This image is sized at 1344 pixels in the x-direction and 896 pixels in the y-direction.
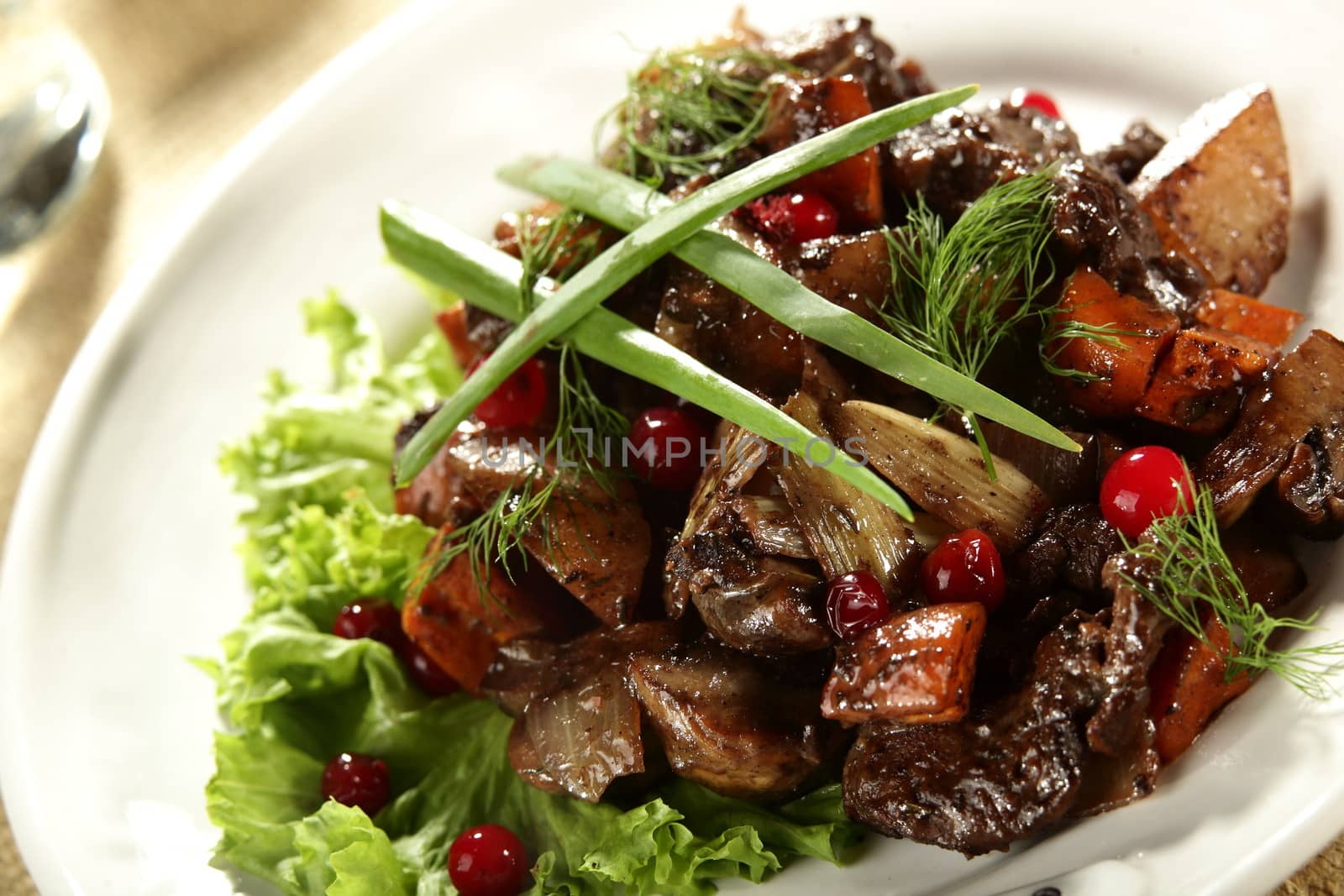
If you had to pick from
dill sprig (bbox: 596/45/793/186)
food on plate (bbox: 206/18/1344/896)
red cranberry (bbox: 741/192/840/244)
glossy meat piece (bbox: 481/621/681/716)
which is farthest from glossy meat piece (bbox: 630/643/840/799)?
dill sprig (bbox: 596/45/793/186)

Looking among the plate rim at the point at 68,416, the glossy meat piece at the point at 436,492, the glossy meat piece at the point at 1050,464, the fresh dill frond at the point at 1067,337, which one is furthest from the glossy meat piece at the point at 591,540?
the plate rim at the point at 68,416

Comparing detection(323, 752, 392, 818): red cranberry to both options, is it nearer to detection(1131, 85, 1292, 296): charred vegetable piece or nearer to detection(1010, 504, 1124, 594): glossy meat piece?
detection(1010, 504, 1124, 594): glossy meat piece

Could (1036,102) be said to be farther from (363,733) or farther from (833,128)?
(363,733)

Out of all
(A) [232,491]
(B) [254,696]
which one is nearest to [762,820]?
(B) [254,696]

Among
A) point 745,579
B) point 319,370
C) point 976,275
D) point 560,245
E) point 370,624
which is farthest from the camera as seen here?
point 319,370

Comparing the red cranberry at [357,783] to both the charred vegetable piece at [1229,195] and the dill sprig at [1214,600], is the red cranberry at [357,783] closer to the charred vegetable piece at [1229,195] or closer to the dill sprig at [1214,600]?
the dill sprig at [1214,600]

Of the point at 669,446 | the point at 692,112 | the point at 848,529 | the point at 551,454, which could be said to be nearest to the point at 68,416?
the point at 551,454
